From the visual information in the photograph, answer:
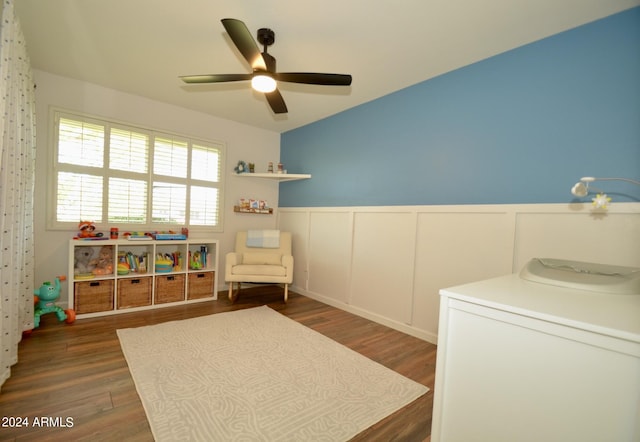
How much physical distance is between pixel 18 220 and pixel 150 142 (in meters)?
1.80

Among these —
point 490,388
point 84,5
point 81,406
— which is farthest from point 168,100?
point 490,388

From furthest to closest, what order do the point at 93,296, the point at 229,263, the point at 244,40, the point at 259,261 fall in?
1. the point at 259,261
2. the point at 229,263
3. the point at 93,296
4. the point at 244,40

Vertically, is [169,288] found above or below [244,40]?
below

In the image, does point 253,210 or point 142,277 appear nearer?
point 142,277

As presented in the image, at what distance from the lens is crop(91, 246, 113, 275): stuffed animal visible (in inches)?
118

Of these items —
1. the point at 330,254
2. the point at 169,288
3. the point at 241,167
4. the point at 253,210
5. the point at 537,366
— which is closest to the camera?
the point at 537,366

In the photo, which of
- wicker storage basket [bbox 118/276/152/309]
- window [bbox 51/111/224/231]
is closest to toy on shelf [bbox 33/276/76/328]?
wicker storage basket [bbox 118/276/152/309]

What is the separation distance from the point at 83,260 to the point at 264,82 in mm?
2849

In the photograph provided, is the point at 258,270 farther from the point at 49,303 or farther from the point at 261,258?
the point at 49,303

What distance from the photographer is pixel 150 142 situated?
11.5 ft

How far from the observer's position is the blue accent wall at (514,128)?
175 centimetres

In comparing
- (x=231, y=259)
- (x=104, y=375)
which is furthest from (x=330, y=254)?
(x=104, y=375)
